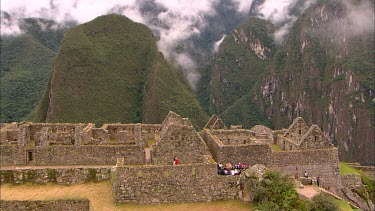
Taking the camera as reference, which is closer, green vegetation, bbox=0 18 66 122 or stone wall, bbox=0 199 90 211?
stone wall, bbox=0 199 90 211

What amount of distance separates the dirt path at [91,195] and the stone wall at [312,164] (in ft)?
22.9

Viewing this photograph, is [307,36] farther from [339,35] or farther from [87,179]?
[87,179]

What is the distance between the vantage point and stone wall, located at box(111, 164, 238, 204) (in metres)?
11.4

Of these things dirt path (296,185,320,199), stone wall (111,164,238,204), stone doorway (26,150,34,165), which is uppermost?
stone doorway (26,150,34,165)

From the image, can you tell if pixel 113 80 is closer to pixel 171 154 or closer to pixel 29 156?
pixel 29 156

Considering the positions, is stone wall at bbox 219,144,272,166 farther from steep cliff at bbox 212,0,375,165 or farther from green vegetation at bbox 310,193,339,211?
steep cliff at bbox 212,0,375,165

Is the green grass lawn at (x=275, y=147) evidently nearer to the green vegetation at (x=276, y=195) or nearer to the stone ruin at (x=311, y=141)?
the stone ruin at (x=311, y=141)

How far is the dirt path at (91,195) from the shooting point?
1113cm

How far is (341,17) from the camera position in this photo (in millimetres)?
170750

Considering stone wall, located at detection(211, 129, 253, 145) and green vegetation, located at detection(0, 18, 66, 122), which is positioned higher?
green vegetation, located at detection(0, 18, 66, 122)

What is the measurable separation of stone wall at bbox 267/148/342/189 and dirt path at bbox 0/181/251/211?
6.97 m

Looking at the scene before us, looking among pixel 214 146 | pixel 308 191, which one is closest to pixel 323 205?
pixel 308 191

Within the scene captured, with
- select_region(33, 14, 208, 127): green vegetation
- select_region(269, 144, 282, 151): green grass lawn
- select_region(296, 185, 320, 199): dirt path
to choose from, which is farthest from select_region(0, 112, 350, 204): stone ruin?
select_region(33, 14, 208, 127): green vegetation

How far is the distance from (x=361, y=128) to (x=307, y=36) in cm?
5102
